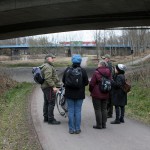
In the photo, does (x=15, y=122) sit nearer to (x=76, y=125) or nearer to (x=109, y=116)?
(x=76, y=125)

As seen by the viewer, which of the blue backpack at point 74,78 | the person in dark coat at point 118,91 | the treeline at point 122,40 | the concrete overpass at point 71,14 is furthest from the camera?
the treeline at point 122,40

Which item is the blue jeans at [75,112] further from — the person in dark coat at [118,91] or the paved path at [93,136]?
the person in dark coat at [118,91]

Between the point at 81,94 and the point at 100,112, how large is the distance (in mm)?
814

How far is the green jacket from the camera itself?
33.1 feet

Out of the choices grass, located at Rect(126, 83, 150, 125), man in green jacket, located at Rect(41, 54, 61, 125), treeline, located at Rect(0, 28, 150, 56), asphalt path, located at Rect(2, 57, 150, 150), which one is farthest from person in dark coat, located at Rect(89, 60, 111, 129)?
treeline, located at Rect(0, 28, 150, 56)

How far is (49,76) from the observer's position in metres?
10.1

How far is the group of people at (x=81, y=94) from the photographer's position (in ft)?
30.7

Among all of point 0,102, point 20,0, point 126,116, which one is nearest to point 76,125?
point 126,116

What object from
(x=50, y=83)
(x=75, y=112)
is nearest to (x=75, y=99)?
(x=75, y=112)

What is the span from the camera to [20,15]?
35531mm

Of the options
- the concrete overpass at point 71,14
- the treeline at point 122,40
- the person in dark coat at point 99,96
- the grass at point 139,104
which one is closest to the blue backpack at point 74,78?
the person in dark coat at point 99,96

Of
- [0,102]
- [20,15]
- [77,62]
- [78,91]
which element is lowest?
[0,102]

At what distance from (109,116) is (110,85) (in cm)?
191

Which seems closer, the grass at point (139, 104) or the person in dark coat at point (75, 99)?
the person in dark coat at point (75, 99)
